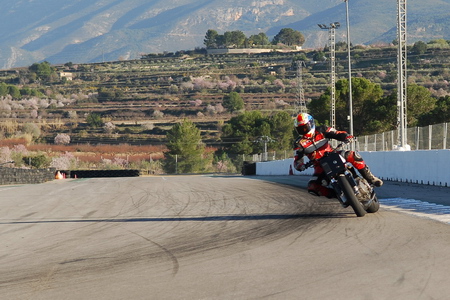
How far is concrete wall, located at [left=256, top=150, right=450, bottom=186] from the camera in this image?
67.1ft

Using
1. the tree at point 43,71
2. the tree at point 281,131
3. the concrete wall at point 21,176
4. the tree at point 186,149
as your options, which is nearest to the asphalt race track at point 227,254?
the concrete wall at point 21,176

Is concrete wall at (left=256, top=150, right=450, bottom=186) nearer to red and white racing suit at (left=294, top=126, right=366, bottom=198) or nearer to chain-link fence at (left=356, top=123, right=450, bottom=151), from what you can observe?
chain-link fence at (left=356, top=123, right=450, bottom=151)

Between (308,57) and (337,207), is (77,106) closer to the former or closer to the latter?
(308,57)

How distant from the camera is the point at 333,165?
11.3 m

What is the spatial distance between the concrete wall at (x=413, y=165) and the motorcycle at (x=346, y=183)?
8.97 metres

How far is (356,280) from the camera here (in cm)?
662

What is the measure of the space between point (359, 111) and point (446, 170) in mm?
57898

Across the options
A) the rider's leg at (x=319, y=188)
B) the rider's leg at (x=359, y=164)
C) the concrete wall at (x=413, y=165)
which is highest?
the rider's leg at (x=359, y=164)

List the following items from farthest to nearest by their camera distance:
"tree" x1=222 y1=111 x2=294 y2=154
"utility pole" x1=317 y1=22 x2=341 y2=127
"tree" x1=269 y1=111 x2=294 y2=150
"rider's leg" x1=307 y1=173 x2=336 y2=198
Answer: "tree" x1=269 y1=111 x2=294 y2=150 < "tree" x1=222 y1=111 x2=294 y2=154 < "utility pole" x1=317 y1=22 x2=341 y2=127 < "rider's leg" x1=307 y1=173 x2=336 y2=198

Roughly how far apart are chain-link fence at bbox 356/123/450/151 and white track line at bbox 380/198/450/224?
8534mm

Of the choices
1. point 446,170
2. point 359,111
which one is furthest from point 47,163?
point 446,170

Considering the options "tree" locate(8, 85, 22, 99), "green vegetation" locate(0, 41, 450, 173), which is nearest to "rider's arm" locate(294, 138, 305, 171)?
"green vegetation" locate(0, 41, 450, 173)

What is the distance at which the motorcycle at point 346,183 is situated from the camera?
11.2 m

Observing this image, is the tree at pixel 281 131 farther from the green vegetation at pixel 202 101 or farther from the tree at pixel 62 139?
the tree at pixel 62 139
